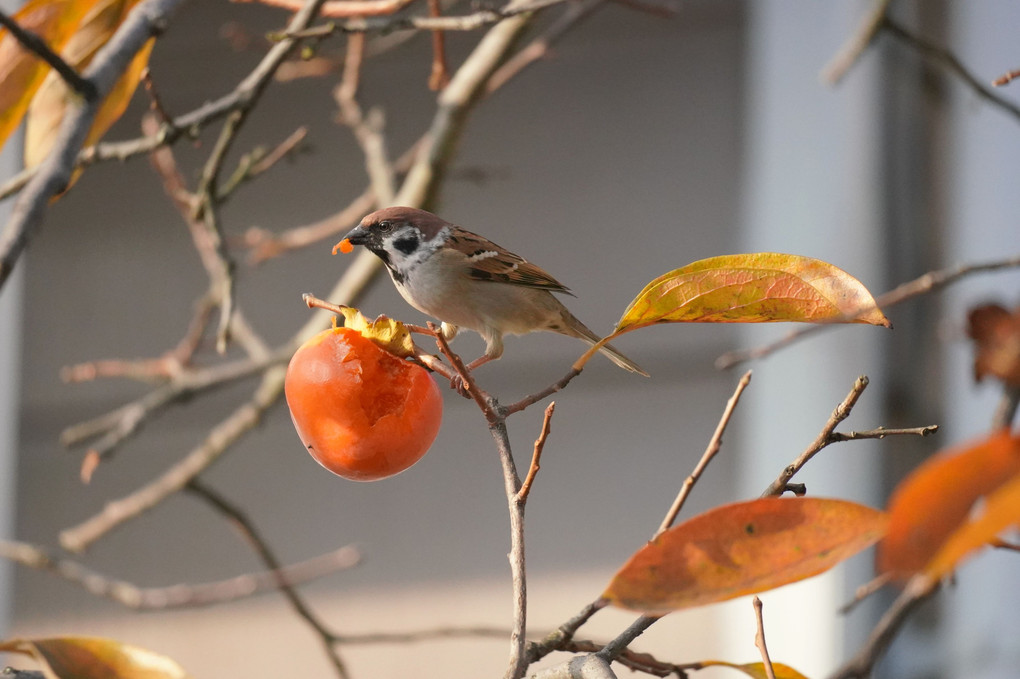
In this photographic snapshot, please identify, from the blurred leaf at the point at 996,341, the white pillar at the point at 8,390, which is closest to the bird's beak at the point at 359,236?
the blurred leaf at the point at 996,341

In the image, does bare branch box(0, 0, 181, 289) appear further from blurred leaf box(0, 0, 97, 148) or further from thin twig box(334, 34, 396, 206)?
thin twig box(334, 34, 396, 206)

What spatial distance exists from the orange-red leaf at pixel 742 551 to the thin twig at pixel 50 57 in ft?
2.13

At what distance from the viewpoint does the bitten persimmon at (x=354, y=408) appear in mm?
854

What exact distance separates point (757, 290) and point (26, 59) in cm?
81

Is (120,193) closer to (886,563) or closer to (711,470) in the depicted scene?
(711,470)

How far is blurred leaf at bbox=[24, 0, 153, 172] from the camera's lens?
1051 mm

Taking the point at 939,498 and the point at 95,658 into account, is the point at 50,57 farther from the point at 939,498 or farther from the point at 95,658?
the point at 939,498

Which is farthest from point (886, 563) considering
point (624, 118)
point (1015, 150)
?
point (624, 118)

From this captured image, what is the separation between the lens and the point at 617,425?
115 inches

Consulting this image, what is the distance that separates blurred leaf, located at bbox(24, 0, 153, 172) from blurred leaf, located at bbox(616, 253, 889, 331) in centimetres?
70

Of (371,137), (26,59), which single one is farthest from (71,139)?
(371,137)

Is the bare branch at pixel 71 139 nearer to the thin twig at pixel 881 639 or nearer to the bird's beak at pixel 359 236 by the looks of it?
the bird's beak at pixel 359 236

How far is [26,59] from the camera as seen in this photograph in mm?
1001

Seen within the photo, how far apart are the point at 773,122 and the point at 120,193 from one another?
2160 mm
